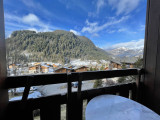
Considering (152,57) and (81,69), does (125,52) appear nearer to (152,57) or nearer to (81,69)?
(152,57)

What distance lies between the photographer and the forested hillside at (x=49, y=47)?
93 cm

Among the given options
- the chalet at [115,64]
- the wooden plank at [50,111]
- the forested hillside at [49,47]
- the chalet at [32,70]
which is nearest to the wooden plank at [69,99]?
the wooden plank at [50,111]

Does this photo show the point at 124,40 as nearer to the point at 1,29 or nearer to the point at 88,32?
the point at 88,32

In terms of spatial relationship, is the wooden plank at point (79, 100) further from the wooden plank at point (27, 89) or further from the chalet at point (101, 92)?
the wooden plank at point (27, 89)

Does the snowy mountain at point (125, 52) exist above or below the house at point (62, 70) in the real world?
above

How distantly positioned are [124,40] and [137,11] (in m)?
0.57

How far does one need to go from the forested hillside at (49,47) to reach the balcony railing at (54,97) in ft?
0.74

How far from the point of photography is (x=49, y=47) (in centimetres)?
108

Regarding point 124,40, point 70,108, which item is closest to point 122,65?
point 124,40

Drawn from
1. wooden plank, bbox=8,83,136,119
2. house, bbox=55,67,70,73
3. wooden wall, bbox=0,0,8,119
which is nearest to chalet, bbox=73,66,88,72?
house, bbox=55,67,70,73

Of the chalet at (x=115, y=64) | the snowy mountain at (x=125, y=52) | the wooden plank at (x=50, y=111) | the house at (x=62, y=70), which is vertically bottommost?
the wooden plank at (x=50, y=111)

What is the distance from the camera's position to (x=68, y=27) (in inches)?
46.5

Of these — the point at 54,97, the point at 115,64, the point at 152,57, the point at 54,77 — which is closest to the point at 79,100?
the point at 54,97

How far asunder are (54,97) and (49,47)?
631 millimetres
